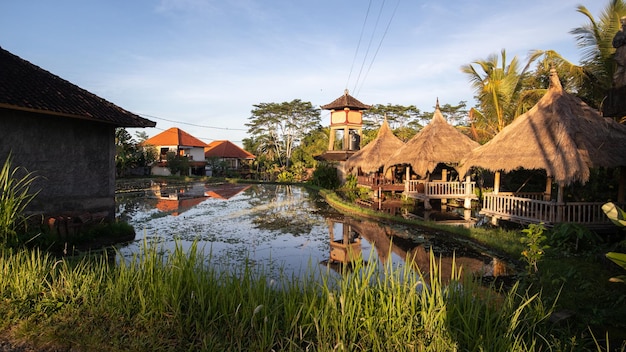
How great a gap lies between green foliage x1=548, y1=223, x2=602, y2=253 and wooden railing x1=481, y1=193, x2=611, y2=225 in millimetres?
1287

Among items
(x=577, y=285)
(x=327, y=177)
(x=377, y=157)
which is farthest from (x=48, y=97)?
(x=327, y=177)

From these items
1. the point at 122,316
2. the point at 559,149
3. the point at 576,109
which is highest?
the point at 576,109

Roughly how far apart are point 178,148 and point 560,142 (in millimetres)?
39321

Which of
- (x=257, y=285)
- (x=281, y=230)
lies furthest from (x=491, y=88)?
(x=257, y=285)

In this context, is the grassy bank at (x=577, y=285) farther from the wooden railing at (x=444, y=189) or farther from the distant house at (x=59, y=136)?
the distant house at (x=59, y=136)

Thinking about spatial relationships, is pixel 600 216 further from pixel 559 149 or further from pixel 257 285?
pixel 257 285

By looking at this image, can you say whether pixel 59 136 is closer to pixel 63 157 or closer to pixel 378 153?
pixel 63 157

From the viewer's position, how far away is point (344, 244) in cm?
986

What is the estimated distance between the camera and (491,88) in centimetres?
1878

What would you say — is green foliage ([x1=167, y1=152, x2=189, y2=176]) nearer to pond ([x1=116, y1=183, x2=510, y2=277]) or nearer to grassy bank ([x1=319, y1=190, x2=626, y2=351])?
pond ([x1=116, y1=183, x2=510, y2=277])

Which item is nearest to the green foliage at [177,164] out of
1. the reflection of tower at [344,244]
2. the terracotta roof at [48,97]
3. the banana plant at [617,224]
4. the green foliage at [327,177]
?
the green foliage at [327,177]

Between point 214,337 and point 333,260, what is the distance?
16.6 ft

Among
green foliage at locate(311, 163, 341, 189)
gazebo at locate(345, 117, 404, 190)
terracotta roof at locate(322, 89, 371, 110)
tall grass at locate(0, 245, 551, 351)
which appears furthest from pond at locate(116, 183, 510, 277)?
terracotta roof at locate(322, 89, 371, 110)

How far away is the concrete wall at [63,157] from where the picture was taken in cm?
837
